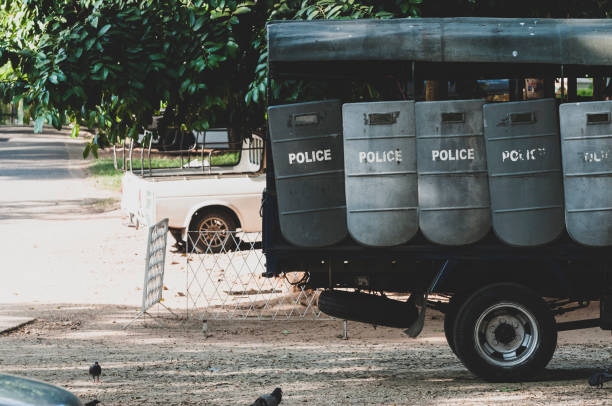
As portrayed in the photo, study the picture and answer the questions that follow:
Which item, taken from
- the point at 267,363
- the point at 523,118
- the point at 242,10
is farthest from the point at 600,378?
the point at 242,10

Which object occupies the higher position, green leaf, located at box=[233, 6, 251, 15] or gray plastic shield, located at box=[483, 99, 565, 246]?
green leaf, located at box=[233, 6, 251, 15]

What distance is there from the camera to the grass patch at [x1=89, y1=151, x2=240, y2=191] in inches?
610

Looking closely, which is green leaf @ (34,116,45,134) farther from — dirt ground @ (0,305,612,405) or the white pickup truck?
the white pickup truck

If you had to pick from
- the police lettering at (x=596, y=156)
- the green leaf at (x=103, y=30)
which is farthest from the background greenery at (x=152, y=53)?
the police lettering at (x=596, y=156)

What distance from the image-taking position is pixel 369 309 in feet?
23.4

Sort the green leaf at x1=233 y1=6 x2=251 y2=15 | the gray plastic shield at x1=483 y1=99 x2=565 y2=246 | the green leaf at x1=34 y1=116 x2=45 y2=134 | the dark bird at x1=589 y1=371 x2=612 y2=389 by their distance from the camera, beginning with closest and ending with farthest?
the dark bird at x1=589 y1=371 x2=612 y2=389 < the gray plastic shield at x1=483 y1=99 x2=565 y2=246 < the green leaf at x1=34 y1=116 x2=45 y2=134 < the green leaf at x1=233 y1=6 x2=251 y2=15

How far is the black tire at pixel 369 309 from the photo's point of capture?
713 cm

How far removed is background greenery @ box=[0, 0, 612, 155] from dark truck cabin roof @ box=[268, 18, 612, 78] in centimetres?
181

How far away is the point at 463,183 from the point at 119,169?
10855 millimetres

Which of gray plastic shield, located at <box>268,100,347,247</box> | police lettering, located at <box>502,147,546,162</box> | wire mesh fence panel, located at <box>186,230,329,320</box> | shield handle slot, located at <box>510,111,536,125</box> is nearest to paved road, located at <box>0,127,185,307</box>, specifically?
wire mesh fence panel, located at <box>186,230,329,320</box>

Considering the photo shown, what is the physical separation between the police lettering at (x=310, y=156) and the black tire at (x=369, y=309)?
1.11m

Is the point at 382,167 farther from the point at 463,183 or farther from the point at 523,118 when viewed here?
the point at 523,118

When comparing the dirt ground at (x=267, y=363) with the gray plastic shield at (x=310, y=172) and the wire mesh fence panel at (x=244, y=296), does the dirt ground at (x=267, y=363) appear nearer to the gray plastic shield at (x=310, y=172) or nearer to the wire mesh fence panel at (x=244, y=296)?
the wire mesh fence panel at (x=244, y=296)

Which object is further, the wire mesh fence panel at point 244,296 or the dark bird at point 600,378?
the wire mesh fence panel at point 244,296
